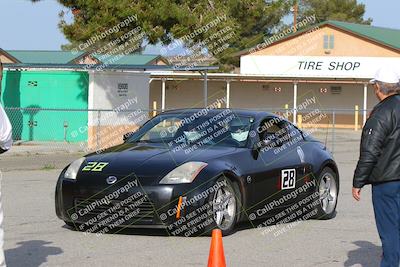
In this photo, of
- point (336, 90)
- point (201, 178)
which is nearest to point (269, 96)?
point (336, 90)

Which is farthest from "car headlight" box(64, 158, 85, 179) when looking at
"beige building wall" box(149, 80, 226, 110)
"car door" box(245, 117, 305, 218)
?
"beige building wall" box(149, 80, 226, 110)

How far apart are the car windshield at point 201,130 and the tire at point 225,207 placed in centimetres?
84

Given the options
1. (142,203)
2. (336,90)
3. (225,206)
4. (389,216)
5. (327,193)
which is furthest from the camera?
(336,90)

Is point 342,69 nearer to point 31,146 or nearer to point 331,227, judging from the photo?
point 31,146

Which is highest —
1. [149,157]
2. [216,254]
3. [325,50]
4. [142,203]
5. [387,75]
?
[387,75]

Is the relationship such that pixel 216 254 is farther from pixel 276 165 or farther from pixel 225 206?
pixel 276 165

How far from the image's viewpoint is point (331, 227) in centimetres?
1098

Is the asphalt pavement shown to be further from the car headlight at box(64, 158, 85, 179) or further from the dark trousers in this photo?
the dark trousers

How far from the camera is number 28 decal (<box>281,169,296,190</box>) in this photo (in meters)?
10.9

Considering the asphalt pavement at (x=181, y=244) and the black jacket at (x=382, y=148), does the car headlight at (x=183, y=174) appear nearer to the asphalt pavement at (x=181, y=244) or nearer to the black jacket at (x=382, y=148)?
the asphalt pavement at (x=181, y=244)

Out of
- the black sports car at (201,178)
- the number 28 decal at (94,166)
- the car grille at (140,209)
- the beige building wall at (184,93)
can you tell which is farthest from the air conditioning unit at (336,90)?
the car grille at (140,209)

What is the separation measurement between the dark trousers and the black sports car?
3116 mm

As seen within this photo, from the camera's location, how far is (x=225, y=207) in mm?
9906

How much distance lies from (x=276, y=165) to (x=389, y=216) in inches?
164
